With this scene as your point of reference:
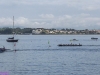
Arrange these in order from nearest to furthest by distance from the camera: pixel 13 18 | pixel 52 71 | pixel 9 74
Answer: pixel 9 74 < pixel 52 71 < pixel 13 18

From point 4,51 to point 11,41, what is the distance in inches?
3520

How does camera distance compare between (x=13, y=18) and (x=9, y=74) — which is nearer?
(x=9, y=74)

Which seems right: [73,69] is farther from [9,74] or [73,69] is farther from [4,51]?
[4,51]

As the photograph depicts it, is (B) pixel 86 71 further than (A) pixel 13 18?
No

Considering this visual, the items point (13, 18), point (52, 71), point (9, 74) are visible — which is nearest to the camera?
point (9, 74)

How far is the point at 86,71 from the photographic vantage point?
56031mm

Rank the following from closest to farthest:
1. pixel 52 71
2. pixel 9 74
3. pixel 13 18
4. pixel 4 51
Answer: pixel 9 74
pixel 52 71
pixel 4 51
pixel 13 18

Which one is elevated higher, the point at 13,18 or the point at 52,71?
the point at 13,18

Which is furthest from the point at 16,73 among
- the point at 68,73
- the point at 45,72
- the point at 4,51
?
the point at 4,51

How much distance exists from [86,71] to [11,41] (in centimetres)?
14219

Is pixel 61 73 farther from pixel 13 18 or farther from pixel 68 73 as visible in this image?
pixel 13 18

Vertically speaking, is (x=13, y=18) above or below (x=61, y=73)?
above

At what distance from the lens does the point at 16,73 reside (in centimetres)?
5397

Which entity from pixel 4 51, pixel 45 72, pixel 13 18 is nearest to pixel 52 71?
pixel 45 72
